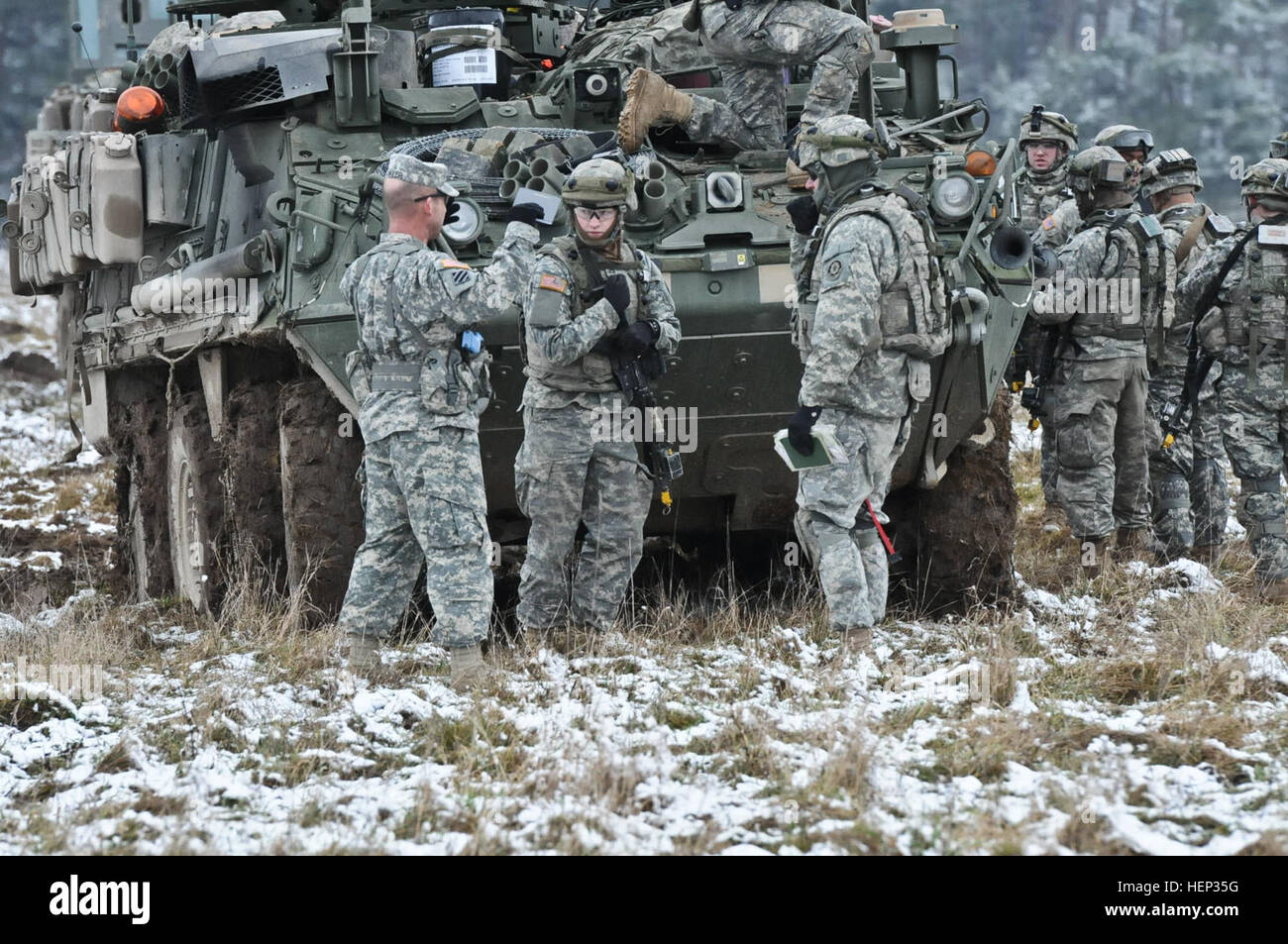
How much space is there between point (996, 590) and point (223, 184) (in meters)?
4.00

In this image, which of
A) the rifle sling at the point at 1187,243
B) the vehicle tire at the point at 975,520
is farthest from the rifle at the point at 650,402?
the rifle sling at the point at 1187,243

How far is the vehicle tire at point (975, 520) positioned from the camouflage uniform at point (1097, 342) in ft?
2.72

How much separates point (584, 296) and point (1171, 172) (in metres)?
4.42

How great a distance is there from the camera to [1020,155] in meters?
8.29

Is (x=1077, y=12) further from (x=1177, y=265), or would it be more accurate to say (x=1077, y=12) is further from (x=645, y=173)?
(x=645, y=173)

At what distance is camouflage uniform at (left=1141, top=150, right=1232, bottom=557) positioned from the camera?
33.0 feet

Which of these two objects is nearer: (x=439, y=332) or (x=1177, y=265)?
(x=439, y=332)

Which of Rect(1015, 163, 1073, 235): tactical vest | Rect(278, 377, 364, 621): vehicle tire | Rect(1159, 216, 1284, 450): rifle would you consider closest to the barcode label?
Rect(278, 377, 364, 621): vehicle tire

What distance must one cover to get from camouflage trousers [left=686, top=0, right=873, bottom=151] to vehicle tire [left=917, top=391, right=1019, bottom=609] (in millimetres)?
1539

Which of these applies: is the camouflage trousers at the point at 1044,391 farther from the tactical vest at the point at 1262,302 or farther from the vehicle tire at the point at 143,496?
the vehicle tire at the point at 143,496

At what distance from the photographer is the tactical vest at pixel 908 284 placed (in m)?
6.95

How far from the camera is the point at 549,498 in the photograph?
7508mm

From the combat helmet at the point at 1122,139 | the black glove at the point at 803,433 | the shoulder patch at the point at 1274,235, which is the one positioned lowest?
the black glove at the point at 803,433
